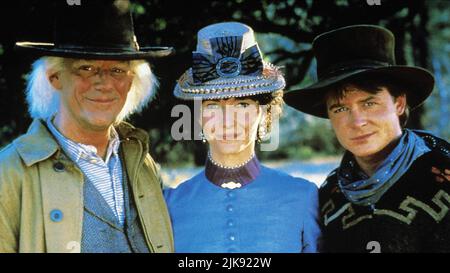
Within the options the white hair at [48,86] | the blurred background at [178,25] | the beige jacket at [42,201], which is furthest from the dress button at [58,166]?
the blurred background at [178,25]

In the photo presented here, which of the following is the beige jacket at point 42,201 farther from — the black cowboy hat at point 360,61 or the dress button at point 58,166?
the black cowboy hat at point 360,61

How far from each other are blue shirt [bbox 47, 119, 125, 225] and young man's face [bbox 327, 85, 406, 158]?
1260 millimetres

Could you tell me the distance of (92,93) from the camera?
3424 mm

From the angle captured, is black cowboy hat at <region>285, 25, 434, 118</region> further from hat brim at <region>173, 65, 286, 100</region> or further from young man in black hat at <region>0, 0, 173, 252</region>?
young man in black hat at <region>0, 0, 173, 252</region>

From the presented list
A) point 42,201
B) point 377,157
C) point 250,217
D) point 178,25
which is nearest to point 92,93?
point 42,201

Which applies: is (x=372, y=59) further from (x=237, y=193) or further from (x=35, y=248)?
(x=35, y=248)

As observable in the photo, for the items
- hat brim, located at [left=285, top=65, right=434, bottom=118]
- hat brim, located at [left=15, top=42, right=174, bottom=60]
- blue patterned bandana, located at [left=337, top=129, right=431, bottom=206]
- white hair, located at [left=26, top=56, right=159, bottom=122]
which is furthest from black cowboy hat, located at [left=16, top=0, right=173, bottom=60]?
blue patterned bandana, located at [left=337, top=129, right=431, bottom=206]

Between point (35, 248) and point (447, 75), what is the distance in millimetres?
13920

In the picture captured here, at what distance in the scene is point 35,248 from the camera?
309 cm

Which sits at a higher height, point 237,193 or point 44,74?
point 44,74

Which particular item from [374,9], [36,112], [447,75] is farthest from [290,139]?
[36,112]

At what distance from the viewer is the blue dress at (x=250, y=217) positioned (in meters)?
3.42

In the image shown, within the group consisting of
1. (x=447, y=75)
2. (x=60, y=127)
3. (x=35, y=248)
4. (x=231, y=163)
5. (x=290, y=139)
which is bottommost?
(x=290, y=139)

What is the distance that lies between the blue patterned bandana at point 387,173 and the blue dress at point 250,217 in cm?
26
